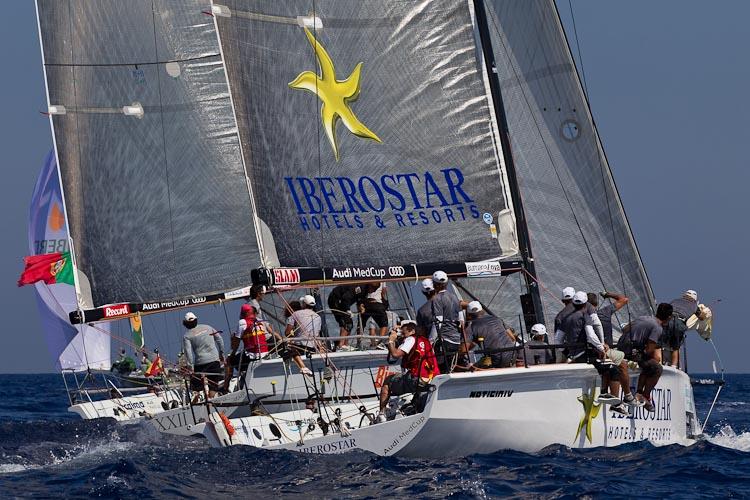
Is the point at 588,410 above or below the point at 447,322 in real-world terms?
below

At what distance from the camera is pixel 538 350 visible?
17.0m

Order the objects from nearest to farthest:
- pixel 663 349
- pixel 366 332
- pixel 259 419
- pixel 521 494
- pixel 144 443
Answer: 1. pixel 521 494
2. pixel 259 419
3. pixel 663 349
4. pixel 144 443
5. pixel 366 332

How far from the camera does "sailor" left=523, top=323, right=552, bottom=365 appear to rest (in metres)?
16.5

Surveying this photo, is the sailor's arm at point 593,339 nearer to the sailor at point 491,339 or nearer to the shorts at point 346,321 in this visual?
the sailor at point 491,339

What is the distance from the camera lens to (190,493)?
533 inches

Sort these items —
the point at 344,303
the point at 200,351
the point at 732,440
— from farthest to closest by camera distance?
the point at 344,303, the point at 200,351, the point at 732,440

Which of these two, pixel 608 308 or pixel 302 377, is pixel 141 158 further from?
pixel 608 308

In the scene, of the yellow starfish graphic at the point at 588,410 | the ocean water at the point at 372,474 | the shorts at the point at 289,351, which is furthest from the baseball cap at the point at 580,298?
the shorts at the point at 289,351

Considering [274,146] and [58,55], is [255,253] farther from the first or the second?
[274,146]

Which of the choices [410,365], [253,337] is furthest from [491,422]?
[253,337]

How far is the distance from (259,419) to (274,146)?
3872 mm

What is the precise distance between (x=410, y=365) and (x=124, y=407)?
10.6 m

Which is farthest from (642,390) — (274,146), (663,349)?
(274,146)

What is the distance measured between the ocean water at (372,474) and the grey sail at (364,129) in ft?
11.9
